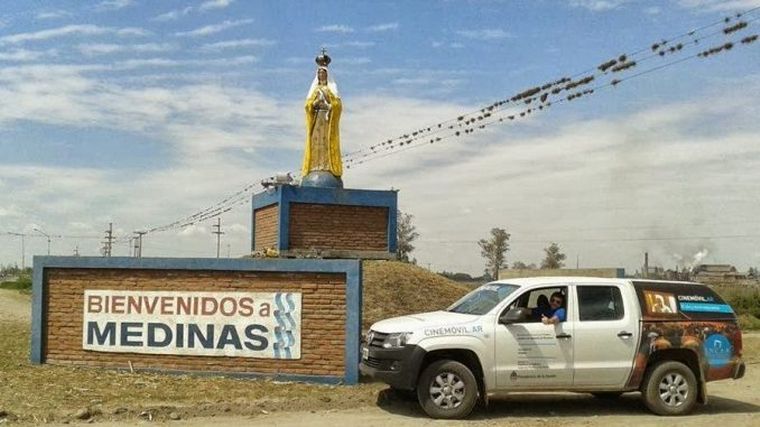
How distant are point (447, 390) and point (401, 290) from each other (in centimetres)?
1019

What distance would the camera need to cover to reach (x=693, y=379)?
9.33m

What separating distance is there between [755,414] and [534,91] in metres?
7.81

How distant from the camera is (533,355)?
353 inches

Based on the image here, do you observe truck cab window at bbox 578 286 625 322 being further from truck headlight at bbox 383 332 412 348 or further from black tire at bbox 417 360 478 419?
truck headlight at bbox 383 332 412 348

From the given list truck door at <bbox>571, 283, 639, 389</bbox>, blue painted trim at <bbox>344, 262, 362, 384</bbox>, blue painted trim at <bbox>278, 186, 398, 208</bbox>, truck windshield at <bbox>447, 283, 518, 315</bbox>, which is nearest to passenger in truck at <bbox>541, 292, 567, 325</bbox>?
truck door at <bbox>571, 283, 639, 389</bbox>

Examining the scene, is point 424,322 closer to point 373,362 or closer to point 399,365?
point 399,365

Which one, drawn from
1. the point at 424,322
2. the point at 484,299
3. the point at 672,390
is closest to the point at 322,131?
the point at 484,299

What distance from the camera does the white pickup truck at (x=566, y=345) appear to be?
884 cm

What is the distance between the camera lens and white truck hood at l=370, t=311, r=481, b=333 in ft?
29.4

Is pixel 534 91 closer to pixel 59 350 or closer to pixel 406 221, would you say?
pixel 59 350

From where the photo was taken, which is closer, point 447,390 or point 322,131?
point 447,390

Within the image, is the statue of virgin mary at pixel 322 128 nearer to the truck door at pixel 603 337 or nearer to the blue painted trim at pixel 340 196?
the blue painted trim at pixel 340 196

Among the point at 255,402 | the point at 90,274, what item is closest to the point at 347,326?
the point at 255,402

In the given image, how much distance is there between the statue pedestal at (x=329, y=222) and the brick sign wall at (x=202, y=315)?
306 inches
